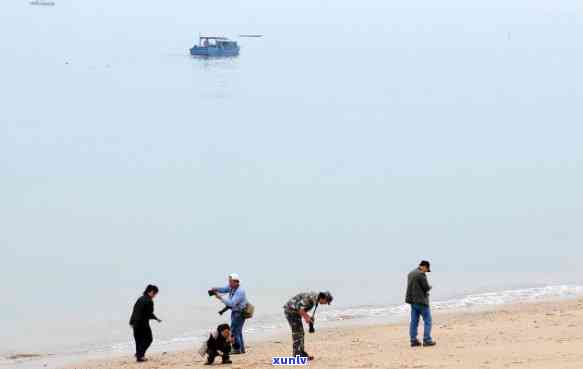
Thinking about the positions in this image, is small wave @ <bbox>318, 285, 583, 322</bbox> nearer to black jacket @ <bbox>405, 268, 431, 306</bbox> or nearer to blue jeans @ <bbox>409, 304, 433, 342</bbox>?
blue jeans @ <bbox>409, 304, 433, 342</bbox>

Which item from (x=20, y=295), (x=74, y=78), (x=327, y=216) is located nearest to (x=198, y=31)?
(x=74, y=78)

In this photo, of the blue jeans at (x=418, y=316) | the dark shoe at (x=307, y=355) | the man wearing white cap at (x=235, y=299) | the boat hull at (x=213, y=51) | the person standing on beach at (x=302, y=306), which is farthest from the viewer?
the boat hull at (x=213, y=51)

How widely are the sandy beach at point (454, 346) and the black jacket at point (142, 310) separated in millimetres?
823

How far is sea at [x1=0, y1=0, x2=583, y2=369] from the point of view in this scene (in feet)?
87.8

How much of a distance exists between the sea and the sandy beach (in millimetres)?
1986

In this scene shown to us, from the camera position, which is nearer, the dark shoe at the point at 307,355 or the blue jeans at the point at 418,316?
the dark shoe at the point at 307,355

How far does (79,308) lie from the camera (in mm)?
26688

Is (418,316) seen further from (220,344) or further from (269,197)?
(269,197)

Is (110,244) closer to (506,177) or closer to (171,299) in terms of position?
(171,299)

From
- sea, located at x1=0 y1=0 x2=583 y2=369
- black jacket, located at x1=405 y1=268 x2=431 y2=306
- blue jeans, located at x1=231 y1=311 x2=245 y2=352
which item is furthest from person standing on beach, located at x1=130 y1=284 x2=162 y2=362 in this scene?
black jacket, located at x1=405 y1=268 x2=431 y2=306

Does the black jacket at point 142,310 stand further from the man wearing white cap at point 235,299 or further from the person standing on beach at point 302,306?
the person standing on beach at point 302,306

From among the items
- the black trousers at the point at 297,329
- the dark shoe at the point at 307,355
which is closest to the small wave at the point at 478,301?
the dark shoe at the point at 307,355

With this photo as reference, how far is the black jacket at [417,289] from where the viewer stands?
16.1 metres

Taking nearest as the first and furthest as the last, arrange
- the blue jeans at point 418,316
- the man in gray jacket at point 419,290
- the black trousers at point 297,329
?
the black trousers at point 297,329
the man in gray jacket at point 419,290
the blue jeans at point 418,316
